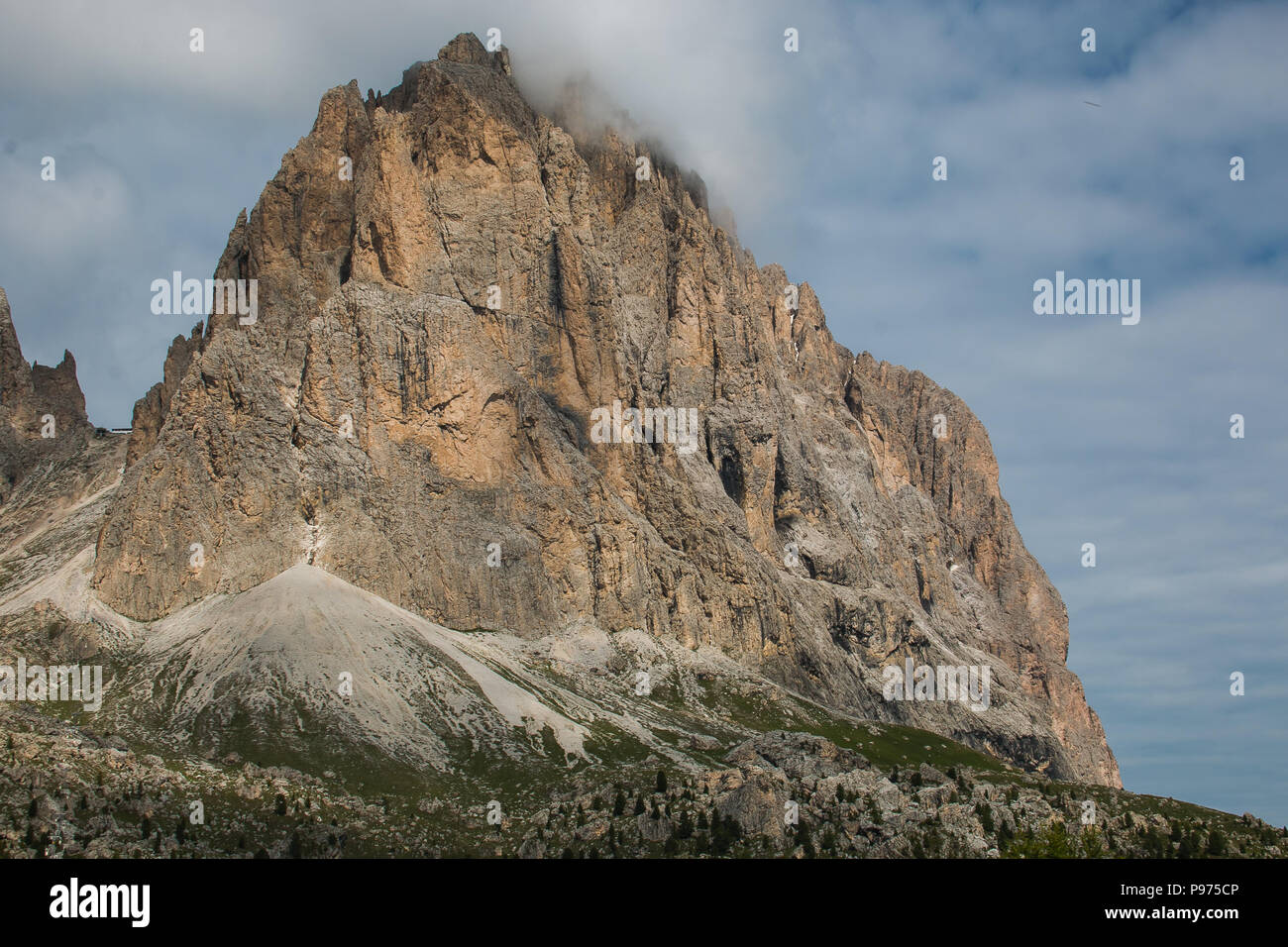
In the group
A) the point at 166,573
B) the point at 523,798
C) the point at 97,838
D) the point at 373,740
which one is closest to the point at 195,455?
the point at 166,573

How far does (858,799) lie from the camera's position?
14750 centimetres

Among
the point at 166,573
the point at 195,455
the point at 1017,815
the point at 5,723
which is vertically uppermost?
the point at 195,455

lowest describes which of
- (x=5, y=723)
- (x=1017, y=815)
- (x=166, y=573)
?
(x=1017, y=815)

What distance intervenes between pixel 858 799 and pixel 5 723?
84853 millimetres
